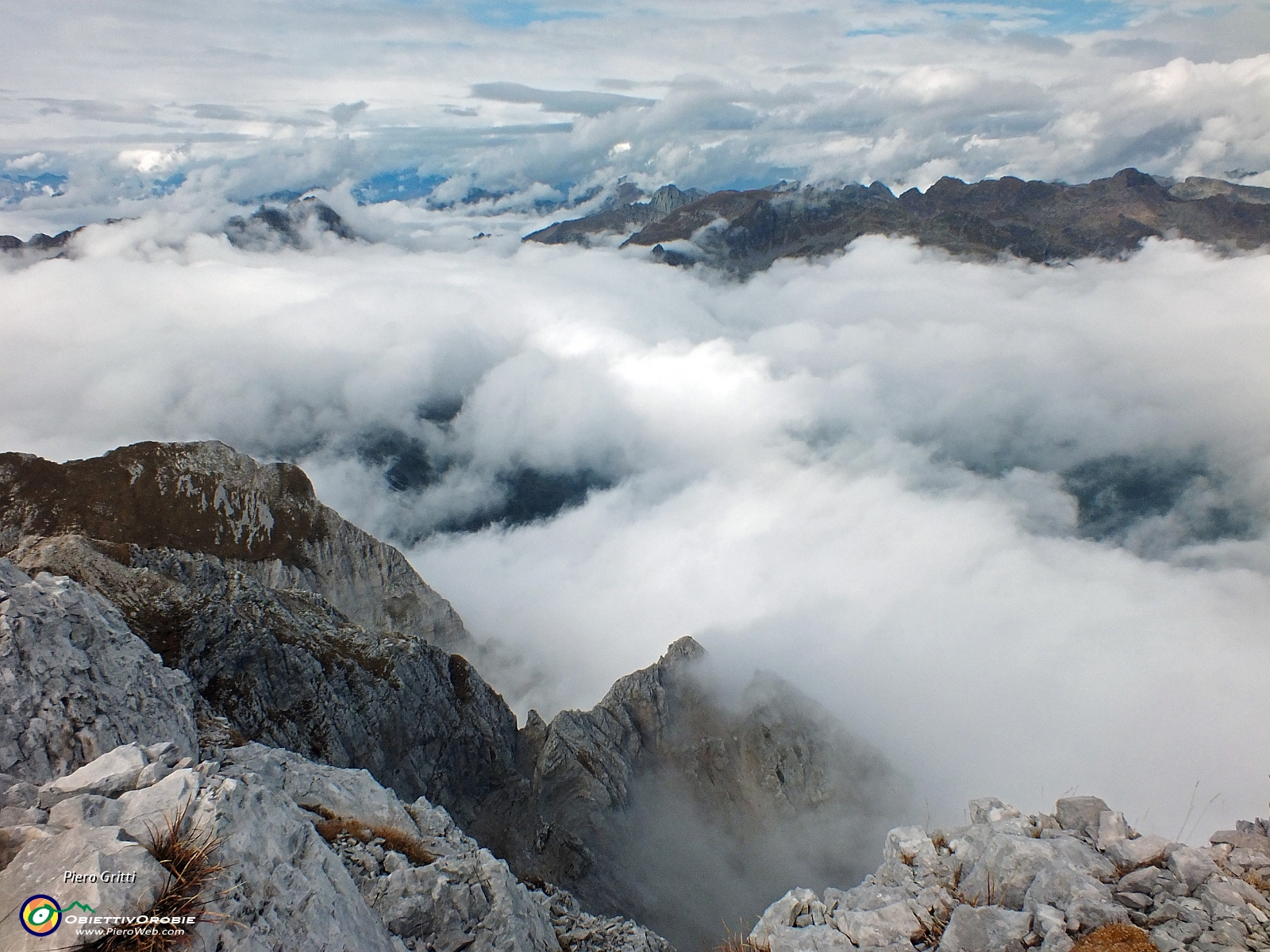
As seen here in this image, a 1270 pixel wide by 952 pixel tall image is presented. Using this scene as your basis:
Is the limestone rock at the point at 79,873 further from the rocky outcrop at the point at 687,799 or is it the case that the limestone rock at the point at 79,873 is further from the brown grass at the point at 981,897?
the rocky outcrop at the point at 687,799

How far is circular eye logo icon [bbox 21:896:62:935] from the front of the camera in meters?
10.2

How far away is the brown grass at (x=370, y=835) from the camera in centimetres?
2436

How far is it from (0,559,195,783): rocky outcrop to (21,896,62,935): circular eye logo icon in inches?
480

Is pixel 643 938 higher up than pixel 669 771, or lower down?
higher up

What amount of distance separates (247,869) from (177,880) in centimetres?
257

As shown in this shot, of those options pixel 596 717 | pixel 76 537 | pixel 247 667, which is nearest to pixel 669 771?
pixel 596 717

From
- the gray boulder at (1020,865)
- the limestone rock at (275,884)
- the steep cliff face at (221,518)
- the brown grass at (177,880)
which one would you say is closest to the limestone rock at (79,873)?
the brown grass at (177,880)

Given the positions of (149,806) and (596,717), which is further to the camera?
(596,717)

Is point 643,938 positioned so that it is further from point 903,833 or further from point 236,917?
point 236,917

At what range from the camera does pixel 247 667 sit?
5162 cm

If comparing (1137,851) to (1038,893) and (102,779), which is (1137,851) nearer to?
(1038,893)

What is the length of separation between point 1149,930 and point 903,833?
7.94 metres

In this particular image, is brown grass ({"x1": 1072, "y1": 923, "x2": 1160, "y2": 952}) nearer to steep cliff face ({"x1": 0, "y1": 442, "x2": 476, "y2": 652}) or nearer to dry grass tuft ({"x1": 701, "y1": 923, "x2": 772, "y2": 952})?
dry grass tuft ({"x1": 701, "y1": 923, "x2": 772, "y2": 952})

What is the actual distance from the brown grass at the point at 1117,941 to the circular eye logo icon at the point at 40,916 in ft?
61.7
